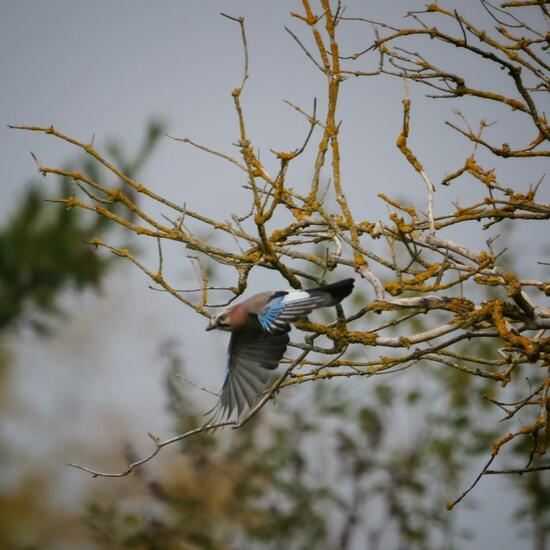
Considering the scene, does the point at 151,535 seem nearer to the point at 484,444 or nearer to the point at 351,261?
the point at 484,444

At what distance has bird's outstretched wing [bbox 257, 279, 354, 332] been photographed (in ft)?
12.0

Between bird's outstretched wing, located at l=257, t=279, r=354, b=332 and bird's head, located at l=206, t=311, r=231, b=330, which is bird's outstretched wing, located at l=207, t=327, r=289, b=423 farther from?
bird's outstretched wing, located at l=257, t=279, r=354, b=332

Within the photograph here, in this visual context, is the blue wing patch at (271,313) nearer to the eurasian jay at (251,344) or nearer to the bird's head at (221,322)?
the eurasian jay at (251,344)

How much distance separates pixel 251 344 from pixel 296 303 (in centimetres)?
89

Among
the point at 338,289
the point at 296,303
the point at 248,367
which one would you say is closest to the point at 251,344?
the point at 248,367

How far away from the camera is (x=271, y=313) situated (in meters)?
4.05

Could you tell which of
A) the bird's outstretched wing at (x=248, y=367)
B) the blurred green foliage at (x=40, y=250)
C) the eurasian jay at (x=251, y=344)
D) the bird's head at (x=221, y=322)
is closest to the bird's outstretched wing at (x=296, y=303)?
the eurasian jay at (x=251, y=344)

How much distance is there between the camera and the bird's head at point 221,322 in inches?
169

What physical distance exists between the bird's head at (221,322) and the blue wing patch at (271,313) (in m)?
0.26

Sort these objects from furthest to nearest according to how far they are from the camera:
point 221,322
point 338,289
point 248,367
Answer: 1. point 248,367
2. point 221,322
3. point 338,289

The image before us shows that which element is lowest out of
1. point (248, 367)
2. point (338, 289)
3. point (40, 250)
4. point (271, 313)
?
point (338, 289)

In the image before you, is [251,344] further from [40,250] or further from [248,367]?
[40,250]

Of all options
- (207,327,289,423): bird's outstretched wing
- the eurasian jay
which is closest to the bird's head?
the eurasian jay

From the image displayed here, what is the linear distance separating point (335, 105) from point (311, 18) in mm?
403
